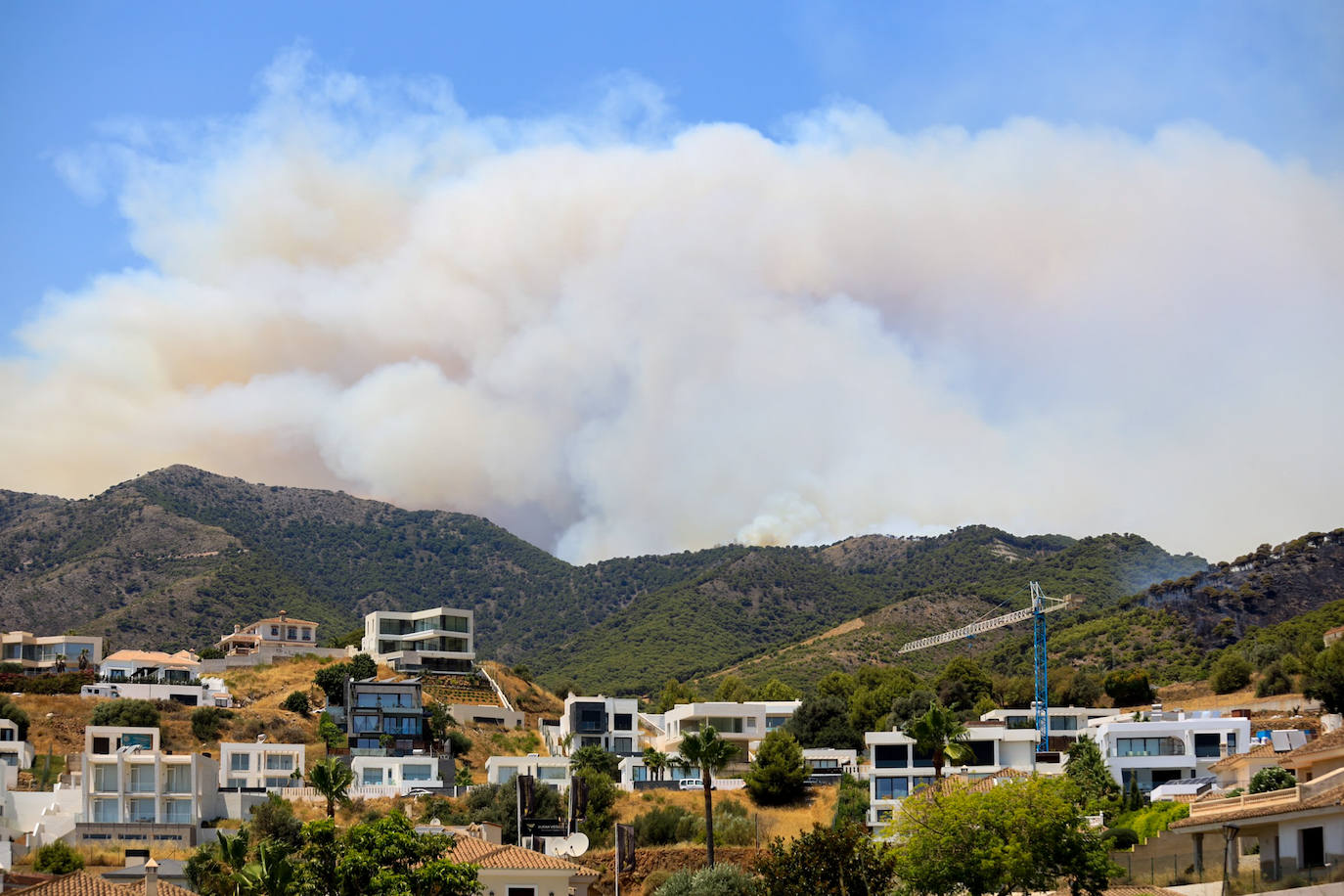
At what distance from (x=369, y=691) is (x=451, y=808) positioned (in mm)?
27249

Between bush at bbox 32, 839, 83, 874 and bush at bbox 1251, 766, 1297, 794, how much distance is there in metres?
62.3

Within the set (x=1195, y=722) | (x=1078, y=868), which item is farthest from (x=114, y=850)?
(x=1195, y=722)

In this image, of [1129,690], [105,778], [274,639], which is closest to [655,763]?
[105,778]

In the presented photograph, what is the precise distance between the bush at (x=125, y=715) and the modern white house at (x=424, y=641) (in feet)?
111

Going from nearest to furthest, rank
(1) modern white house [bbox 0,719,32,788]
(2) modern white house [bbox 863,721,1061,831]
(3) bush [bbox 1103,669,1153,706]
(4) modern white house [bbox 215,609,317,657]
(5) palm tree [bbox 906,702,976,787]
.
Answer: (5) palm tree [bbox 906,702,976,787]
(2) modern white house [bbox 863,721,1061,831]
(1) modern white house [bbox 0,719,32,788]
(3) bush [bbox 1103,669,1153,706]
(4) modern white house [bbox 215,609,317,657]

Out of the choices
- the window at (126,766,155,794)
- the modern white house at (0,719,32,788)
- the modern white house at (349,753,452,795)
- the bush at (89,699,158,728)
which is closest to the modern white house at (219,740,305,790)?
the modern white house at (349,753,452,795)

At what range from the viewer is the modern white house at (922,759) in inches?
4577

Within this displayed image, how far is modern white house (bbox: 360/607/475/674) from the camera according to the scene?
164 meters

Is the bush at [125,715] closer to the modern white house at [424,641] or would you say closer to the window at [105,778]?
the window at [105,778]

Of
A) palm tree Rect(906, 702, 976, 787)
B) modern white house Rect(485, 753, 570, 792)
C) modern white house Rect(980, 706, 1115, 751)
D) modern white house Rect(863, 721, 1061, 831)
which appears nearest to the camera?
palm tree Rect(906, 702, 976, 787)

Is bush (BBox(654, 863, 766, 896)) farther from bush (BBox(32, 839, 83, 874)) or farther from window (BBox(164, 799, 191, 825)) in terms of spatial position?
window (BBox(164, 799, 191, 825))

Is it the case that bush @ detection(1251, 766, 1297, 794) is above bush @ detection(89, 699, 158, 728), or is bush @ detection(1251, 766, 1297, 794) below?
below

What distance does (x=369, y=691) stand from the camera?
138m

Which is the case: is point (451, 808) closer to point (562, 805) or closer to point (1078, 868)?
point (562, 805)
